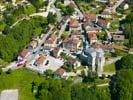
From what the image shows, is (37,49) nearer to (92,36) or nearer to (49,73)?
(49,73)

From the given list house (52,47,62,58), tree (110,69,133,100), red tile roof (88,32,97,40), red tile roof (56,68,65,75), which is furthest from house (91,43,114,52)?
tree (110,69,133,100)

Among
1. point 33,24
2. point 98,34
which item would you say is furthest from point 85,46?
point 33,24

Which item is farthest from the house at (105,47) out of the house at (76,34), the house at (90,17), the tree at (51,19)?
the tree at (51,19)

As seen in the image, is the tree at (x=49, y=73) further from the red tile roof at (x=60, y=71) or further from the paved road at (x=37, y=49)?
the paved road at (x=37, y=49)

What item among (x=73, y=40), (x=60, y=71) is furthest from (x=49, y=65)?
(x=73, y=40)

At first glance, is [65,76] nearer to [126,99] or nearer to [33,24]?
[126,99]

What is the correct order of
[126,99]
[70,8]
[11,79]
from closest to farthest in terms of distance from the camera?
[126,99] → [11,79] → [70,8]
